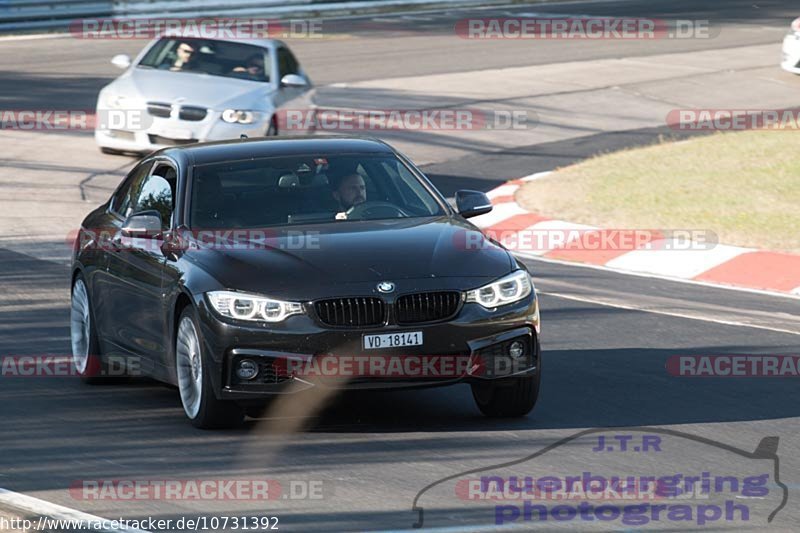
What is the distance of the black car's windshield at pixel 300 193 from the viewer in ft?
30.2

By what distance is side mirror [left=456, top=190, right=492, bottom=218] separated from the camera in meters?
9.55

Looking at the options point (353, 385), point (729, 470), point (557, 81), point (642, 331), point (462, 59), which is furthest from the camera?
point (462, 59)

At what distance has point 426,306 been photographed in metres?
8.24

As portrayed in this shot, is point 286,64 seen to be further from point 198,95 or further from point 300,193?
point 300,193

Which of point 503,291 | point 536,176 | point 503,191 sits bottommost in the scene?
point 536,176

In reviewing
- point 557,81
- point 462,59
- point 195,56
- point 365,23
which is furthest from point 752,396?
point 365,23

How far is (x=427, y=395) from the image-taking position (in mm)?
9523

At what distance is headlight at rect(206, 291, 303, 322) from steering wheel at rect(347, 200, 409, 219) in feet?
4.06

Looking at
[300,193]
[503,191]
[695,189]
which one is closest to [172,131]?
[503,191]

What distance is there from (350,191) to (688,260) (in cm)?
581

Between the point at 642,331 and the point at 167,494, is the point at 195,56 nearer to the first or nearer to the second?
the point at 642,331

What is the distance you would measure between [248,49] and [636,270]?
301 inches

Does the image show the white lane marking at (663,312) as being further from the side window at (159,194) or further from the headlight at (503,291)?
the side window at (159,194)

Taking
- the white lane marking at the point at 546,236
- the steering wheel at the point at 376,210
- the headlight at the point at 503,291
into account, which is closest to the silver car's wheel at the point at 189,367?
the steering wheel at the point at 376,210
